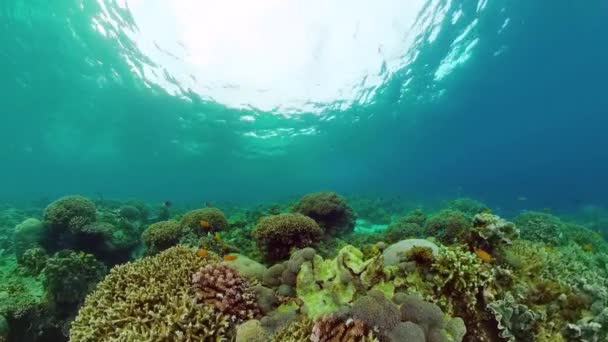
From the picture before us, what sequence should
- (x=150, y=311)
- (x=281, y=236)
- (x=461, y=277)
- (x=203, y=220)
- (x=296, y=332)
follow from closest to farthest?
(x=296, y=332) < (x=150, y=311) < (x=461, y=277) < (x=281, y=236) < (x=203, y=220)

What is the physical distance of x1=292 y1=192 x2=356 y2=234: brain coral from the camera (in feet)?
33.7

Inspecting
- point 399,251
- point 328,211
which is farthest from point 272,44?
point 399,251

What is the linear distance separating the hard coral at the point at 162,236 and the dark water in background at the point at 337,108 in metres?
17.8

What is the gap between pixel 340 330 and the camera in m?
3.11

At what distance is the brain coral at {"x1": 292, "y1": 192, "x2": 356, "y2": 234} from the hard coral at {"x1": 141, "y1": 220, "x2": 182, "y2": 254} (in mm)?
4137

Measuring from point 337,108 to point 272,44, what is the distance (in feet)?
42.9

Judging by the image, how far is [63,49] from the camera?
25.7 meters

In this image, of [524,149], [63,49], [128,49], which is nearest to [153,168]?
[63,49]

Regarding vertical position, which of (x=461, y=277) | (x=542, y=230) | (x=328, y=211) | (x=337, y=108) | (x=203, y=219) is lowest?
(x=542, y=230)

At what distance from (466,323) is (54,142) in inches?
2625

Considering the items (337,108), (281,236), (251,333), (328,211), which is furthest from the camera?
(337,108)

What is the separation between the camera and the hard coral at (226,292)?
4.22 meters

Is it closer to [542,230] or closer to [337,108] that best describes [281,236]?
[542,230]

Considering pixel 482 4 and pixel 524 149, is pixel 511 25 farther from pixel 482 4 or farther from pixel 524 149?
pixel 524 149
